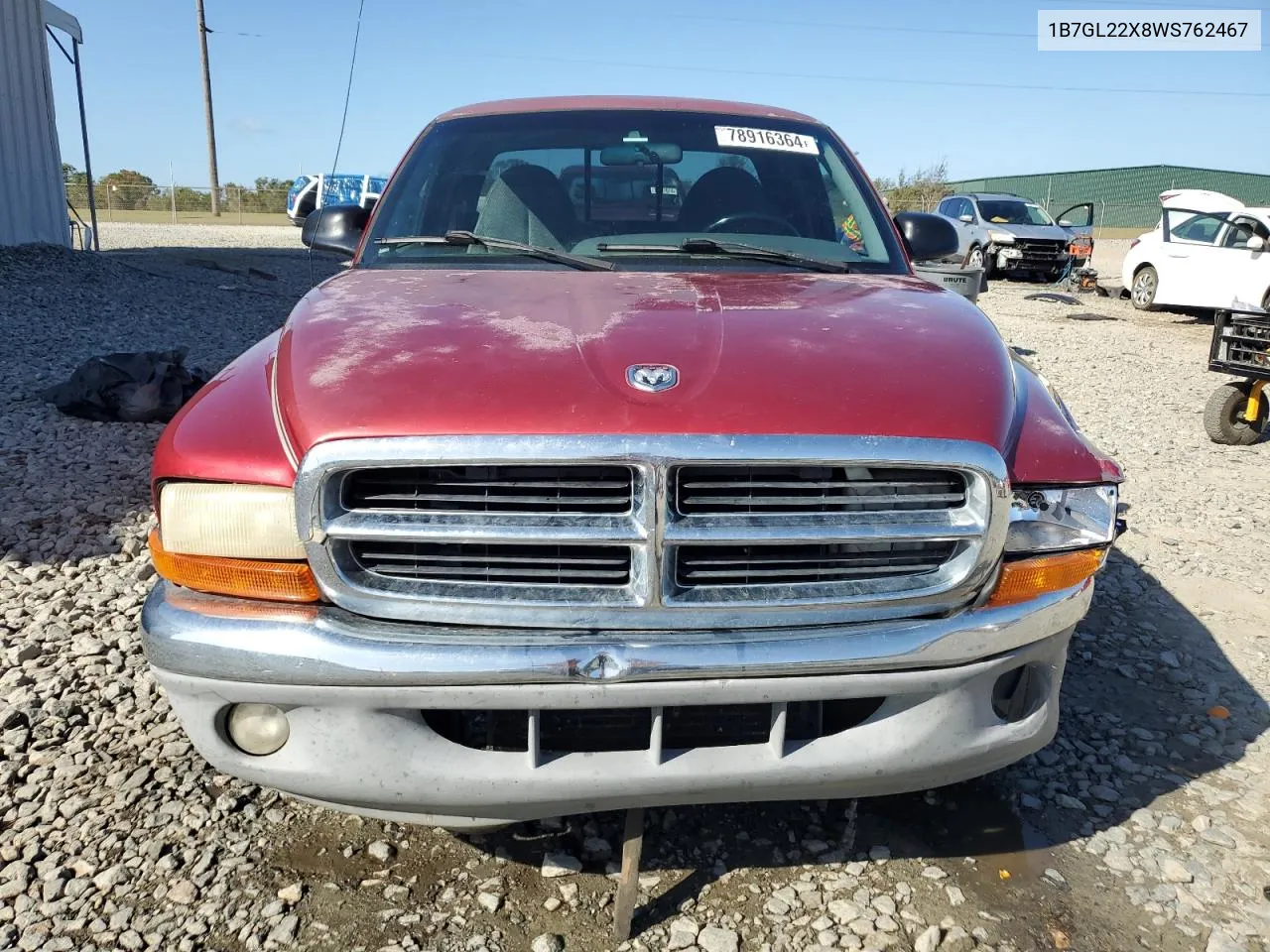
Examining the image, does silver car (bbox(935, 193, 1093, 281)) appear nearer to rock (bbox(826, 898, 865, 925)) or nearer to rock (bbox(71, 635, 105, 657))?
rock (bbox(71, 635, 105, 657))

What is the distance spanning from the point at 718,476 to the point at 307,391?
0.87 m

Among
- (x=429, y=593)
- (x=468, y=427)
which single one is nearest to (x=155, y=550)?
(x=429, y=593)

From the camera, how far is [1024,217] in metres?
20.5

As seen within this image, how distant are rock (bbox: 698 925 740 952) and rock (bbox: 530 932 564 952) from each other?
0.31 m

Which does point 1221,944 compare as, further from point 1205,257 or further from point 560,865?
point 1205,257

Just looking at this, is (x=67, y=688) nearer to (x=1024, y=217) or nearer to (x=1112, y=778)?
(x=1112, y=778)

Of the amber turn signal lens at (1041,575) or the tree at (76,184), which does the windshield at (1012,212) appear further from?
the tree at (76,184)

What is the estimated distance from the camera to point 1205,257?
45.5ft

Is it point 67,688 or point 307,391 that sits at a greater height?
point 307,391

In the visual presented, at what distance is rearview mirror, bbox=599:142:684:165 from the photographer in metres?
3.54

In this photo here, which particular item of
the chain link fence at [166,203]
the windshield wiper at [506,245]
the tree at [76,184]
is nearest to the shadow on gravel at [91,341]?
the windshield wiper at [506,245]

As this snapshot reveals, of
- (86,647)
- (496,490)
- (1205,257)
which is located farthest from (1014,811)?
(1205,257)

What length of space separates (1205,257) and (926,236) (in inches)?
496

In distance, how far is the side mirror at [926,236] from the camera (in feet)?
11.8
